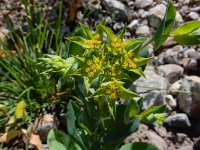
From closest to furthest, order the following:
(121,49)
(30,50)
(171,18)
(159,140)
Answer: (121,49)
(171,18)
(159,140)
(30,50)

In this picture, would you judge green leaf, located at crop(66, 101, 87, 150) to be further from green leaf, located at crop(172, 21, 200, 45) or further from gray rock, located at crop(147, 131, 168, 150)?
green leaf, located at crop(172, 21, 200, 45)

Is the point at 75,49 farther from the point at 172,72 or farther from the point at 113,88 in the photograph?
the point at 172,72

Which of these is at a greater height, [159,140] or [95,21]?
[95,21]

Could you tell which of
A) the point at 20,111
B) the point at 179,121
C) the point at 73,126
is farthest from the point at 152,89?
the point at 20,111

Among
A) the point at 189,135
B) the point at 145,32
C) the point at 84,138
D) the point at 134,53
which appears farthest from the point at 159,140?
the point at 134,53

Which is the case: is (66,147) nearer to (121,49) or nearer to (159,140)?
(159,140)

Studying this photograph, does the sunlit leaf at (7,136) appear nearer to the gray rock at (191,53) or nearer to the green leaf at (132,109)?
the green leaf at (132,109)
